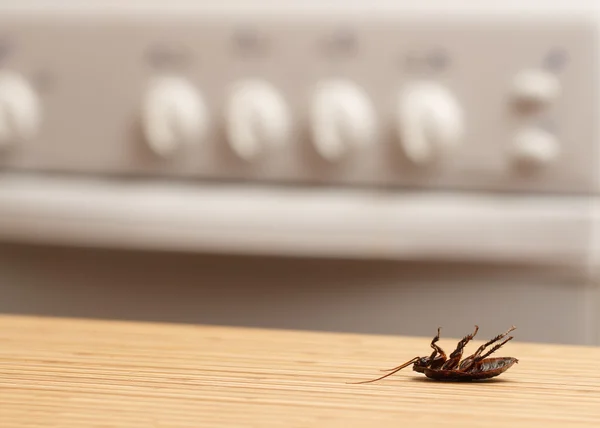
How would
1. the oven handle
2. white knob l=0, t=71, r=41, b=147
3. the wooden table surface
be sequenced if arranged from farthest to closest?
white knob l=0, t=71, r=41, b=147, the oven handle, the wooden table surface

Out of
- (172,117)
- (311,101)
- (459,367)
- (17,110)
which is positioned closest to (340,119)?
(311,101)

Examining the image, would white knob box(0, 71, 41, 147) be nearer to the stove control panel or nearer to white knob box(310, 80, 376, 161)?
the stove control panel

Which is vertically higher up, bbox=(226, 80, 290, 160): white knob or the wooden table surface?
bbox=(226, 80, 290, 160): white knob

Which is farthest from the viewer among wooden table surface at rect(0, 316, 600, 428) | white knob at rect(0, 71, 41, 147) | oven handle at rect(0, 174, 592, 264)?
white knob at rect(0, 71, 41, 147)

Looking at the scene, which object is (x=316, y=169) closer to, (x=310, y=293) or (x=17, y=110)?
(x=310, y=293)

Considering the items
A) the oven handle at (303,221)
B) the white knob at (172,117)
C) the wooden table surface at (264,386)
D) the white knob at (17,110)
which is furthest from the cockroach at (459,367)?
the white knob at (17,110)

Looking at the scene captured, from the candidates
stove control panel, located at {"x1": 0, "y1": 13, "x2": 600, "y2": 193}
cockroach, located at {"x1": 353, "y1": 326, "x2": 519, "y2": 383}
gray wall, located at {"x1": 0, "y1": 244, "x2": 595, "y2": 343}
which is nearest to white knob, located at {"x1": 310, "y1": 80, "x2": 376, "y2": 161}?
stove control panel, located at {"x1": 0, "y1": 13, "x2": 600, "y2": 193}

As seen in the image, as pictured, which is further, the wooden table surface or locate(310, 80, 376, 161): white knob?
locate(310, 80, 376, 161): white knob
